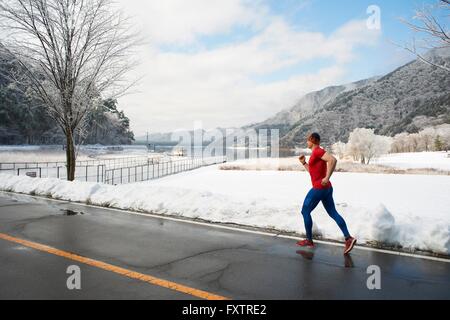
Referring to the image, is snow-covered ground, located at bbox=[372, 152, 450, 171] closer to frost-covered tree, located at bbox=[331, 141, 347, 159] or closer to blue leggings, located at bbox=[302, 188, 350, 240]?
frost-covered tree, located at bbox=[331, 141, 347, 159]

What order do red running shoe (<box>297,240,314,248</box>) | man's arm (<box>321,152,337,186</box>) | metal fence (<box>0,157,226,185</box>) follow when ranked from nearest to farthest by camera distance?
man's arm (<box>321,152,337,186</box>) → red running shoe (<box>297,240,314,248</box>) → metal fence (<box>0,157,226,185</box>)

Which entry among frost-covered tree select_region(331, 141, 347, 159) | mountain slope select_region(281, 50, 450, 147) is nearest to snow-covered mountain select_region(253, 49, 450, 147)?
mountain slope select_region(281, 50, 450, 147)

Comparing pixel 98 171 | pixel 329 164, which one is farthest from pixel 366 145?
pixel 329 164

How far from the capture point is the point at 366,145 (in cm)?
5303

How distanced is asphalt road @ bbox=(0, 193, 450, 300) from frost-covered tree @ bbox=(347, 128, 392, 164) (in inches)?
2015

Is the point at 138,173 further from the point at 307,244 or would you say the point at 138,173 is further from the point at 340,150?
the point at 340,150

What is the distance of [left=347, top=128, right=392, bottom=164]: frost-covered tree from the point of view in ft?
173

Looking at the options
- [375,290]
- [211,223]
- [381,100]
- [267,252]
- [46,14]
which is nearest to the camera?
[375,290]

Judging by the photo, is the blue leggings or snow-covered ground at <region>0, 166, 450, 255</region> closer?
the blue leggings

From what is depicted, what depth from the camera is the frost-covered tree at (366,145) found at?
52875 mm

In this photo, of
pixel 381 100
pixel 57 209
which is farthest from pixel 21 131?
pixel 381 100

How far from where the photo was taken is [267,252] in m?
5.52
